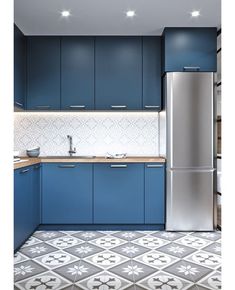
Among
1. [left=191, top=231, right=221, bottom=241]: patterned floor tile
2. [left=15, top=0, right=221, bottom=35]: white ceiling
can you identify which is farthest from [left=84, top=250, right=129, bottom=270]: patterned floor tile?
[left=15, top=0, right=221, bottom=35]: white ceiling

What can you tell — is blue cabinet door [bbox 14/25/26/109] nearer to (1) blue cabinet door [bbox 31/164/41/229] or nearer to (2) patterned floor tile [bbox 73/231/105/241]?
(1) blue cabinet door [bbox 31/164/41/229]

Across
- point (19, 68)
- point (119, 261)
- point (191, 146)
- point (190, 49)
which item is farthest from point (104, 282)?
point (190, 49)

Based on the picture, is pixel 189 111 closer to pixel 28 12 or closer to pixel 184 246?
pixel 184 246

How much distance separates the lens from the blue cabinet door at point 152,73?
405cm

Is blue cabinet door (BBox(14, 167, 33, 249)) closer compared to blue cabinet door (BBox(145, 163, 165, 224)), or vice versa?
blue cabinet door (BBox(14, 167, 33, 249))

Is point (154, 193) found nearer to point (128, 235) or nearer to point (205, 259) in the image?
point (128, 235)

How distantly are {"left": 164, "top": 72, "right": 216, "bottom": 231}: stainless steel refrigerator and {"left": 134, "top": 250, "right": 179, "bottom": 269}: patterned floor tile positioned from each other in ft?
2.86

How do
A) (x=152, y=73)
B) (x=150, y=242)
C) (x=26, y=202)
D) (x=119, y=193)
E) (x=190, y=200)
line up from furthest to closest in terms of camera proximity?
(x=152, y=73)
(x=119, y=193)
(x=190, y=200)
(x=150, y=242)
(x=26, y=202)

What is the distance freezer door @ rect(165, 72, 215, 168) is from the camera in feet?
12.1

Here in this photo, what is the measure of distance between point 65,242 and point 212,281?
163 cm

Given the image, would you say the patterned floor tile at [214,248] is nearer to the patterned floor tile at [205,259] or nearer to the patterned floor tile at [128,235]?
the patterned floor tile at [205,259]

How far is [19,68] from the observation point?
387cm

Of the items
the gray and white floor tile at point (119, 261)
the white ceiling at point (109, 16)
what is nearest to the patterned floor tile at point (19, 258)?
the gray and white floor tile at point (119, 261)

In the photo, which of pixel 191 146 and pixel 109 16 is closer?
pixel 109 16
